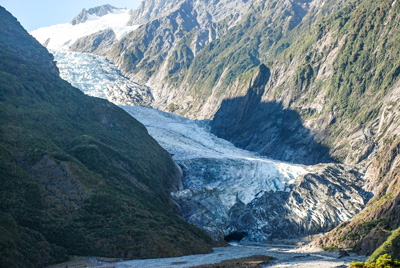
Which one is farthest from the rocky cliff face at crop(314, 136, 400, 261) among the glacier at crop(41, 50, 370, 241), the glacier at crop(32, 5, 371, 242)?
the glacier at crop(41, 50, 370, 241)

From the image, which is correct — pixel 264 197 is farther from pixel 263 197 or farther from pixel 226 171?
pixel 226 171

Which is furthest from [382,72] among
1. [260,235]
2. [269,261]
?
[269,261]

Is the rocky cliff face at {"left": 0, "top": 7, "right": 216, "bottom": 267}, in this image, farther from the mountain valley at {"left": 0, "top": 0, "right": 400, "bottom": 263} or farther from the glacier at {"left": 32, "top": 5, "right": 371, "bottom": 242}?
the glacier at {"left": 32, "top": 5, "right": 371, "bottom": 242}

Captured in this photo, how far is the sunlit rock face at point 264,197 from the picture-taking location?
107m

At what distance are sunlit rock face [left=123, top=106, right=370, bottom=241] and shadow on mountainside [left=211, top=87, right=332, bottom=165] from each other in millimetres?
27472

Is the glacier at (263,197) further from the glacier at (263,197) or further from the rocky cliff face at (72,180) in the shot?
the rocky cliff face at (72,180)

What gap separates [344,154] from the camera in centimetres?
14325

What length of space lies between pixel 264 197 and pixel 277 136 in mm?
63042

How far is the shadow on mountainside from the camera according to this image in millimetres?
157750

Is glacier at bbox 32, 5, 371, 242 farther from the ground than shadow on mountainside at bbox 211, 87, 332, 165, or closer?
closer

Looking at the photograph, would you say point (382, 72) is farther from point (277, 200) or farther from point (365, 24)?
point (277, 200)

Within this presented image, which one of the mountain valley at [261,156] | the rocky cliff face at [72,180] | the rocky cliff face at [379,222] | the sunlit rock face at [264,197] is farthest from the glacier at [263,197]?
the rocky cliff face at [72,180]

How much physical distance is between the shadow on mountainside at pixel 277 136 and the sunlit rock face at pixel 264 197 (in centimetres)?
2747

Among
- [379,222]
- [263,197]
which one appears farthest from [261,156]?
[379,222]
